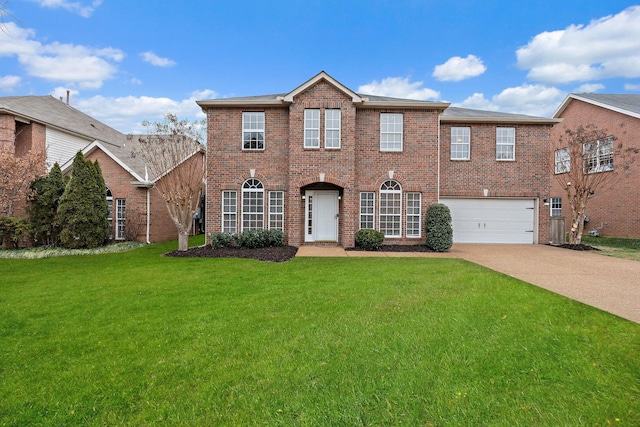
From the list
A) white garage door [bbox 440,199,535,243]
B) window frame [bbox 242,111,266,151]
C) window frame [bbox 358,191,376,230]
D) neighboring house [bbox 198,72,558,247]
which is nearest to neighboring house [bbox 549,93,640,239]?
white garage door [bbox 440,199,535,243]

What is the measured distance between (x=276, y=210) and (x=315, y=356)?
34.0 ft

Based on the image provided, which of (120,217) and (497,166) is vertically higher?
(497,166)

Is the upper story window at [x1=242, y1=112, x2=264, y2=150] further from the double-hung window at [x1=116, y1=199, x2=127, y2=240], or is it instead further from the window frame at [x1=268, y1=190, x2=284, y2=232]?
the double-hung window at [x1=116, y1=199, x2=127, y2=240]

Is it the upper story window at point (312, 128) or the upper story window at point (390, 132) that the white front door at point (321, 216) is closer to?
the upper story window at point (312, 128)

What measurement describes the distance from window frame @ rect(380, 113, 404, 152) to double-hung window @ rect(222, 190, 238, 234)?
23.0ft

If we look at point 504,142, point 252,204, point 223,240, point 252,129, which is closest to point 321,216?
point 252,204

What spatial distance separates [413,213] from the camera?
543 inches

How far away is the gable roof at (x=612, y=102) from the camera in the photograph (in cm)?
1629

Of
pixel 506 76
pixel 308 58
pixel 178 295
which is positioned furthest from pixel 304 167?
pixel 506 76

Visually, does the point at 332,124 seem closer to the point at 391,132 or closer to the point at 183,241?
the point at 391,132

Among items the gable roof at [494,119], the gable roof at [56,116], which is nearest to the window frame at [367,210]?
the gable roof at [494,119]

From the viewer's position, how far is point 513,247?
1363 cm

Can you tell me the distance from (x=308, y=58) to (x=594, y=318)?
60.4 ft

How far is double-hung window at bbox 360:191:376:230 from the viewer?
13750 millimetres
